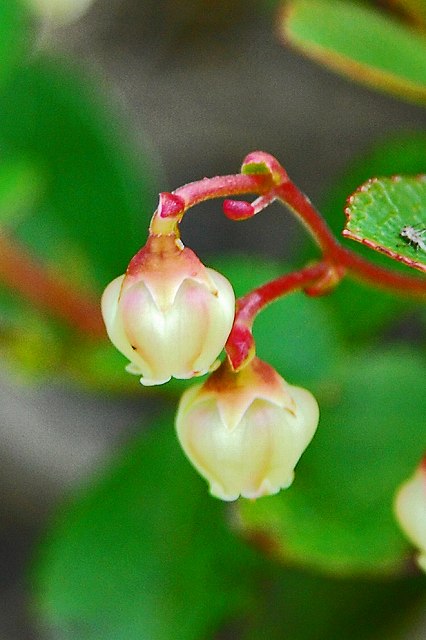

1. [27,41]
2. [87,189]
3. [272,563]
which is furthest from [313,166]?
[272,563]

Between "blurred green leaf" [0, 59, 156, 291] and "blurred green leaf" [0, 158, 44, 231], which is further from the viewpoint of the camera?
"blurred green leaf" [0, 59, 156, 291]

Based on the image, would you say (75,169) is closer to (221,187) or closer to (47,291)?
(47,291)

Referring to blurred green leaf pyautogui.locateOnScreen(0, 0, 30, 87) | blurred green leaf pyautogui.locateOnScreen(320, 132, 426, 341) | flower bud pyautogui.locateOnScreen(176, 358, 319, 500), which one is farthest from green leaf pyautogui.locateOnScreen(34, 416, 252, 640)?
flower bud pyautogui.locateOnScreen(176, 358, 319, 500)

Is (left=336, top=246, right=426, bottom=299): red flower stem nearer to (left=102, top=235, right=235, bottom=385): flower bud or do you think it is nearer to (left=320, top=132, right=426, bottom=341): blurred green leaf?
(left=102, top=235, right=235, bottom=385): flower bud

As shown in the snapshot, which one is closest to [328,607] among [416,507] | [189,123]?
[416,507]

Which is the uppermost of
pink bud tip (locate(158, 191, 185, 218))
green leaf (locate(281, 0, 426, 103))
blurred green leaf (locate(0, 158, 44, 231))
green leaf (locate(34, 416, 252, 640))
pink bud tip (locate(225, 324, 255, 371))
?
pink bud tip (locate(158, 191, 185, 218))

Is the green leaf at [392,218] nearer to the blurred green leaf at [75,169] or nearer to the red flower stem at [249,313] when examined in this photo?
the red flower stem at [249,313]

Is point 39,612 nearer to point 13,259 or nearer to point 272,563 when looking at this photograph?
point 272,563

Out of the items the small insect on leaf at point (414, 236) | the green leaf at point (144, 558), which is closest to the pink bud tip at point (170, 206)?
the small insect on leaf at point (414, 236)
